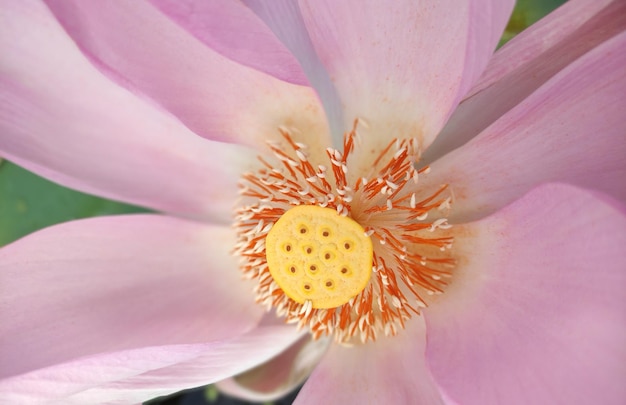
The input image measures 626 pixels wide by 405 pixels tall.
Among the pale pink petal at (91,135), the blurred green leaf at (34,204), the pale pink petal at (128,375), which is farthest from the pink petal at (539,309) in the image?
the blurred green leaf at (34,204)

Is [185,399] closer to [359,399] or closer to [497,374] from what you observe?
[359,399]

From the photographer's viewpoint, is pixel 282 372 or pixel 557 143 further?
pixel 282 372

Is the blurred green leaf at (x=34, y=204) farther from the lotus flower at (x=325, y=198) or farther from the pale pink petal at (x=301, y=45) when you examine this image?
the pale pink petal at (x=301, y=45)

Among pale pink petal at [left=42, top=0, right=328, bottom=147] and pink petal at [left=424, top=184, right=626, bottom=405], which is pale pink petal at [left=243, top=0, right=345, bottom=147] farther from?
pink petal at [left=424, top=184, right=626, bottom=405]

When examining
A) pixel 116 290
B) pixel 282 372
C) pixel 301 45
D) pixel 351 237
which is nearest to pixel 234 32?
pixel 301 45

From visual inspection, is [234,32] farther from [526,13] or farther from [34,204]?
[34,204]

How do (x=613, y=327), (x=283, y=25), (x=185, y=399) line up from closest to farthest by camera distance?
1. (x=613, y=327)
2. (x=283, y=25)
3. (x=185, y=399)

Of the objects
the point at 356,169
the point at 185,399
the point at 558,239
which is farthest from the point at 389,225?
the point at 185,399

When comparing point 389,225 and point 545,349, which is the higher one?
point 389,225
